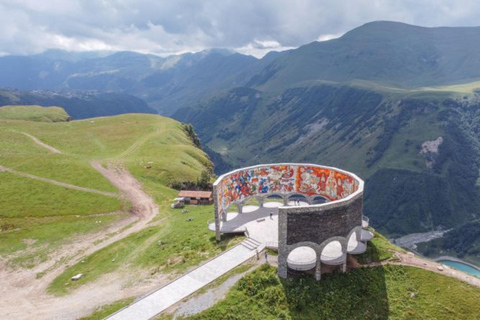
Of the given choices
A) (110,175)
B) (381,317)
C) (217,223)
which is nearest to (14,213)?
(110,175)

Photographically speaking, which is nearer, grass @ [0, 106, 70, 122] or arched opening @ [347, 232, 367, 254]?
arched opening @ [347, 232, 367, 254]

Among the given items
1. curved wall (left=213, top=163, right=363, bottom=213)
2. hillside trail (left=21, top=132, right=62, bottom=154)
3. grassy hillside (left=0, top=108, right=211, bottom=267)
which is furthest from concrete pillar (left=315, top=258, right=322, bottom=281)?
hillside trail (left=21, top=132, right=62, bottom=154)

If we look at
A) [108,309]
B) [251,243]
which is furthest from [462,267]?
[108,309]

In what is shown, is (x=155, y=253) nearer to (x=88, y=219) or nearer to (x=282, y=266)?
(x=282, y=266)

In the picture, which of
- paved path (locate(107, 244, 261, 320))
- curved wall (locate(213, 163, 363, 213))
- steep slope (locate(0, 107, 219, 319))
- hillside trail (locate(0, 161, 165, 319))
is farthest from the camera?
curved wall (locate(213, 163, 363, 213))

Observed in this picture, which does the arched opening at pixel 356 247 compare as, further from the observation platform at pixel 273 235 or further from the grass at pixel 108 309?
the grass at pixel 108 309

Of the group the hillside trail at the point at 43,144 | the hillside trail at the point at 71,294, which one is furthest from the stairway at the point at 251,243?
the hillside trail at the point at 43,144

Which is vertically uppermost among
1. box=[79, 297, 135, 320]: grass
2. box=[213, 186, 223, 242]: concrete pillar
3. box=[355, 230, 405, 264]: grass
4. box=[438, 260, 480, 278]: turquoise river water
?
box=[213, 186, 223, 242]: concrete pillar

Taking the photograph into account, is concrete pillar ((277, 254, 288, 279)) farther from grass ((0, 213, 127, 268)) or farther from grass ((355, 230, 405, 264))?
grass ((0, 213, 127, 268))
